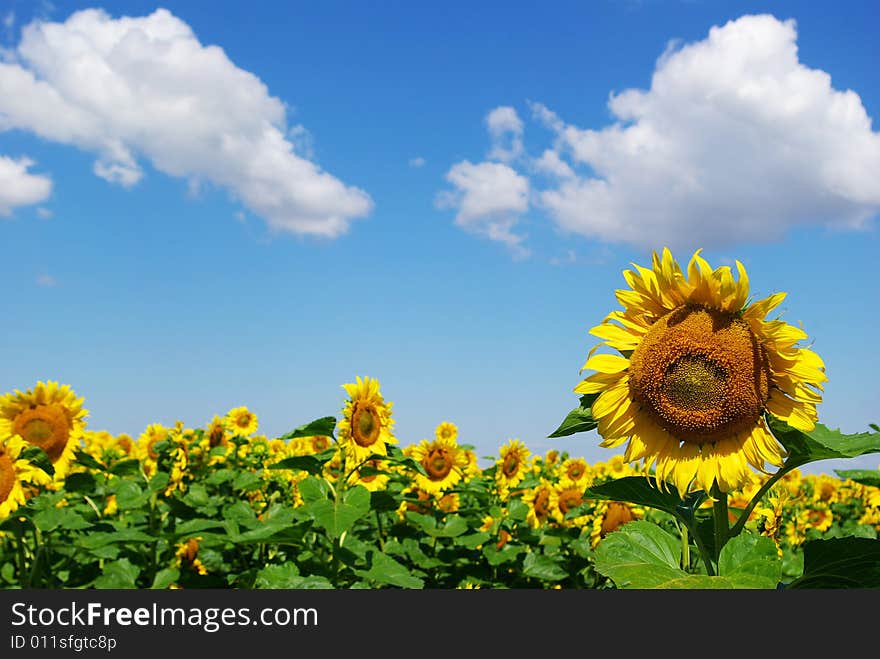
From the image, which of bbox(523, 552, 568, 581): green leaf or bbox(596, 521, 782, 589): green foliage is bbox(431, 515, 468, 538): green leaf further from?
bbox(596, 521, 782, 589): green foliage

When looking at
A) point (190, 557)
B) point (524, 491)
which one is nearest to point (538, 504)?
point (524, 491)

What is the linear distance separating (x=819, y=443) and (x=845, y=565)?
0.53 meters

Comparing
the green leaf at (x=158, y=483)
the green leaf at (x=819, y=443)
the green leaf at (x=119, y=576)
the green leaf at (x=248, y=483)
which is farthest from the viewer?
the green leaf at (x=248, y=483)

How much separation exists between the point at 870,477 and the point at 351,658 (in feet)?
9.91

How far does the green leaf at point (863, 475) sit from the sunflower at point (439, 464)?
4.61 metres

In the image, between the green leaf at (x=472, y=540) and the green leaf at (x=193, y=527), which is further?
the green leaf at (x=472, y=540)

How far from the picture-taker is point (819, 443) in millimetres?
2533

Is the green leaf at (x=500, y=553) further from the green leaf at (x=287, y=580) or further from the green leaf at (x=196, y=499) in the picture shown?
the green leaf at (x=196, y=499)

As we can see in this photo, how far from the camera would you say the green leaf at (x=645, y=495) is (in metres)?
2.76

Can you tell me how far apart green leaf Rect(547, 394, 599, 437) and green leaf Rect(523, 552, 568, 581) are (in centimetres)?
510

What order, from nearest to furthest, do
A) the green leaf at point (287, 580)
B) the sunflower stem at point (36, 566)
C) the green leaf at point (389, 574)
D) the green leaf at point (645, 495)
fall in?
the green leaf at point (645, 495), the green leaf at point (287, 580), the green leaf at point (389, 574), the sunflower stem at point (36, 566)

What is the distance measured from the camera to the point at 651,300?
9.40 feet

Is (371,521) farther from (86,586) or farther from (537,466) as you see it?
(537,466)

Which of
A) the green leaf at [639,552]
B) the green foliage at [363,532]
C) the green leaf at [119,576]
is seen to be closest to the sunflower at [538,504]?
the green foliage at [363,532]
